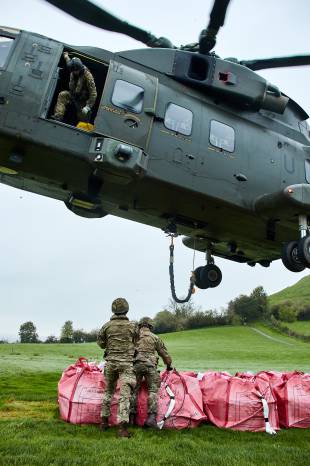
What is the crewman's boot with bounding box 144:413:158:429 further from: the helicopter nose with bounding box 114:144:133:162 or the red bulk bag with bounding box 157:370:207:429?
the helicopter nose with bounding box 114:144:133:162

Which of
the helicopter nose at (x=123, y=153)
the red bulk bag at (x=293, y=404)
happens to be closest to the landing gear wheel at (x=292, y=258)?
the red bulk bag at (x=293, y=404)

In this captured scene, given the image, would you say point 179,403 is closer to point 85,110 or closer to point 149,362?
point 149,362

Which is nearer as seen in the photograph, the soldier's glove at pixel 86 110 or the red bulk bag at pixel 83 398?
the red bulk bag at pixel 83 398

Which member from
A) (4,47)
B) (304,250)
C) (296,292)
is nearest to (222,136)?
(304,250)

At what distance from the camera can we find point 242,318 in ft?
208

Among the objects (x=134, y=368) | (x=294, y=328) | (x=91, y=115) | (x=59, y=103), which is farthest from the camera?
(x=294, y=328)

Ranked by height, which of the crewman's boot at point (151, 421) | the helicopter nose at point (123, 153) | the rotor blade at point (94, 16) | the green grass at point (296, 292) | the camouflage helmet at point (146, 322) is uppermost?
the green grass at point (296, 292)

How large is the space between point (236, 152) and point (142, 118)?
2.04m

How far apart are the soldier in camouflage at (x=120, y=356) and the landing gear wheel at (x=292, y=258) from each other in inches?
130

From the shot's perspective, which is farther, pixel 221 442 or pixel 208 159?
pixel 208 159

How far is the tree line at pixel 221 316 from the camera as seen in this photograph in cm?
5951

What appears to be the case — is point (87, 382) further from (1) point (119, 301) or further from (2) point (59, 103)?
(2) point (59, 103)

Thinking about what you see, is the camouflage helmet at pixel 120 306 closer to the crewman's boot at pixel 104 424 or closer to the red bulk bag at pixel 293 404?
the crewman's boot at pixel 104 424

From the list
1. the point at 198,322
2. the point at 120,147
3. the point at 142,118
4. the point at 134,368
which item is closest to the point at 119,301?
the point at 134,368
